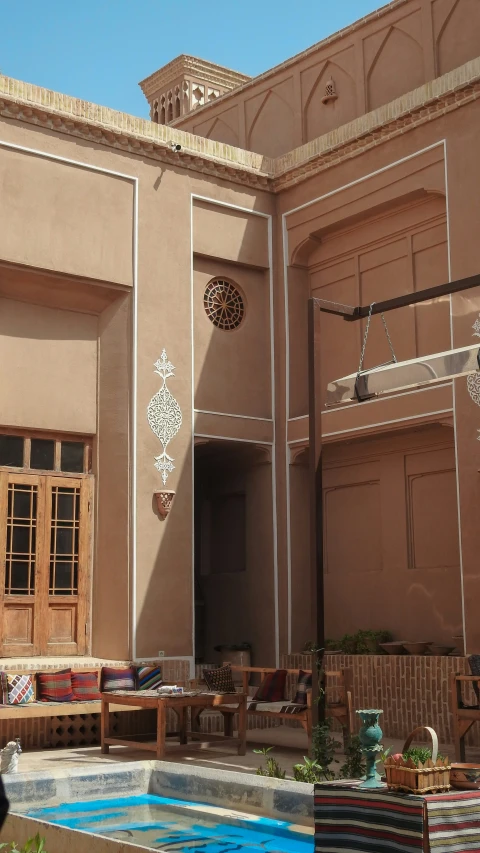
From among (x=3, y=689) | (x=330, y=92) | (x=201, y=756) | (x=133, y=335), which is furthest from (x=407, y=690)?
(x=330, y=92)

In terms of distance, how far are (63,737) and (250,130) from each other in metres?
8.58

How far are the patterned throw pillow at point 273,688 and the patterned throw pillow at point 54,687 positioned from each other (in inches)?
69.0

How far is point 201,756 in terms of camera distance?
8938 mm

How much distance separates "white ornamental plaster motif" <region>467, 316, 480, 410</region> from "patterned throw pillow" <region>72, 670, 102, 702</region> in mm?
4568

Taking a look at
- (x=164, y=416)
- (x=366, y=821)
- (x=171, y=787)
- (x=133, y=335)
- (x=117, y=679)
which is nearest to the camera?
(x=366, y=821)

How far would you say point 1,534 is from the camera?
10.8m

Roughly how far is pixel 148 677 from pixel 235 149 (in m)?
6.49

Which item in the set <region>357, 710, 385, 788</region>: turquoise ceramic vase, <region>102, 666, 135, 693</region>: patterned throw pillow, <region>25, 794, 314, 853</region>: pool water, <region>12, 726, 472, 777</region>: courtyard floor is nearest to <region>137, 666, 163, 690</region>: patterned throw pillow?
<region>102, 666, 135, 693</region>: patterned throw pillow

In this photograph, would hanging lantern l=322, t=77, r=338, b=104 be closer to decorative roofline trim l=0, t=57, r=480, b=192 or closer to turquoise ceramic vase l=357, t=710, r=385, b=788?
decorative roofline trim l=0, t=57, r=480, b=192

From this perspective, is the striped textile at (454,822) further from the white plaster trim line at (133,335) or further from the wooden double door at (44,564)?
the wooden double door at (44,564)

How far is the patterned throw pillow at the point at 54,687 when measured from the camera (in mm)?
9582

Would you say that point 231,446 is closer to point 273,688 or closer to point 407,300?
point 273,688

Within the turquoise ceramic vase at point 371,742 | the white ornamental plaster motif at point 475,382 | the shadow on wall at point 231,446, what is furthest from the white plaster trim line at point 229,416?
the turquoise ceramic vase at point 371,742

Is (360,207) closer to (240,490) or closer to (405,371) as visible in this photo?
(240,490)
